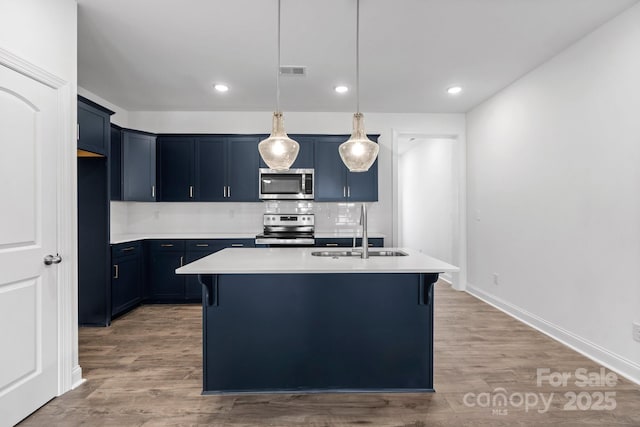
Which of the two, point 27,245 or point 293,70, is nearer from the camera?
point 27,245

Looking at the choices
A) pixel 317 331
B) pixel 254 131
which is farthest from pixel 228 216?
pixel 317 331

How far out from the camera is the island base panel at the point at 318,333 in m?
2.18

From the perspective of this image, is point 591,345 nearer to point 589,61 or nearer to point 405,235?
point 589,61

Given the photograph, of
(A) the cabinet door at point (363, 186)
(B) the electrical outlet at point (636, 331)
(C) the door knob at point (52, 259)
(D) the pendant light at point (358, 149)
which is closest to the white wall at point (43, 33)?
(C) the door knob at point (52, 259)

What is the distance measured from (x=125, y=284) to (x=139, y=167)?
150cm

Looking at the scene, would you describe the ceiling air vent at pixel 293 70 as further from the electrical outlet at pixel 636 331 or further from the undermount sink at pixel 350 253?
the electrical outlet at pixel 636 331

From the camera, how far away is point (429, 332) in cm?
222

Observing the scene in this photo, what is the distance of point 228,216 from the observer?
4836mm

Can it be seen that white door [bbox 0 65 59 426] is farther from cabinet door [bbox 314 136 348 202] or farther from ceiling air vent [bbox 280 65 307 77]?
cabinet door [bbox 314 136 348 202]

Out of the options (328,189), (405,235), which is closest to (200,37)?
(328,189)

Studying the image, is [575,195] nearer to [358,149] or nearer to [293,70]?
[358,149]

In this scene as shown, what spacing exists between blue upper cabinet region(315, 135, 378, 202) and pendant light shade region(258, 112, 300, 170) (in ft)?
7.65

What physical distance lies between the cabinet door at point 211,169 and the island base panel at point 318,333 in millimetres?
2608

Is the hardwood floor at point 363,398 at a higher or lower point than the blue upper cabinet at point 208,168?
lower
